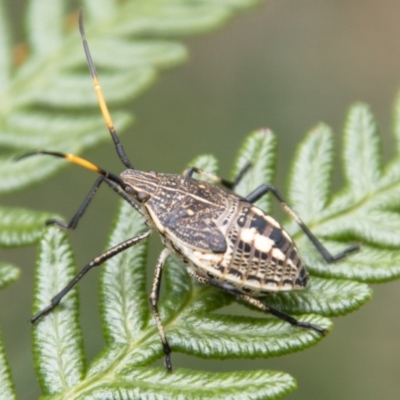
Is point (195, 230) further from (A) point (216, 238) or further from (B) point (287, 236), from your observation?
(B) point (287, 236)

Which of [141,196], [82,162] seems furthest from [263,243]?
[82,162]

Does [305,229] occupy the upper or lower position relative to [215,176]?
lower

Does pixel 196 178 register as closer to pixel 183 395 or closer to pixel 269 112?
pixel 183 395

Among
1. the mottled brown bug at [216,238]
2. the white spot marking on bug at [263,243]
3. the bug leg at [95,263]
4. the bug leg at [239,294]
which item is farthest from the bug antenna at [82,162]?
the white spot marking on bug at [263,243]

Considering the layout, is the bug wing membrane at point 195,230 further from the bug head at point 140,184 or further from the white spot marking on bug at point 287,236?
the white spot marking on bug at point 287,236

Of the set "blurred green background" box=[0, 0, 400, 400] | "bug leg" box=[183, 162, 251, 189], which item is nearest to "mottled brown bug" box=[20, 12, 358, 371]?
"bug leg" box=[183, 162, 251, 189]

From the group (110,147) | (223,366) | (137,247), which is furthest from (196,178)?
(110,147)
